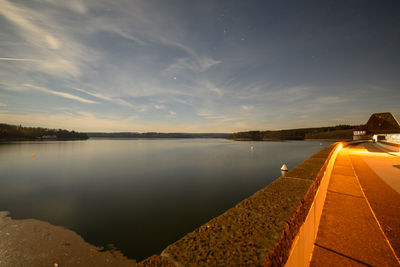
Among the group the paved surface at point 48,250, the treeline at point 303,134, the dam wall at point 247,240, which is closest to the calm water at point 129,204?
the paved surface at point 48,250

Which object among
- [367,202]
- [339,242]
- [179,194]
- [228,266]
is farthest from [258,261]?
[179,194]

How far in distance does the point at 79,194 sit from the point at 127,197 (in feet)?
11.9

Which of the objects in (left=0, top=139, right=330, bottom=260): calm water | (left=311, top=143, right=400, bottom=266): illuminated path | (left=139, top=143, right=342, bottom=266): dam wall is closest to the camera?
(left=139, top=143, right=342, bottom=266): dam wall

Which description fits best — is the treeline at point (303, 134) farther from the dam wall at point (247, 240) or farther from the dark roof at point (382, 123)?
the dam wall at point (247, 240)

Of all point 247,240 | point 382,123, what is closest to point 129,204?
point 247,240

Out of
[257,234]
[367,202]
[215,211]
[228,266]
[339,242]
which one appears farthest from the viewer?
[215,211]

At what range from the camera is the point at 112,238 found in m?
Result: 5.75

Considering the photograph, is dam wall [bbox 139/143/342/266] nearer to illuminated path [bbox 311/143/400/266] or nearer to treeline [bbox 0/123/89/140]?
illuminated path [bbox 311/143/400/266]

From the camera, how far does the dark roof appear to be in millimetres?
35881

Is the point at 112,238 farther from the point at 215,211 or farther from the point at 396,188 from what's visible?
the point at 396,188

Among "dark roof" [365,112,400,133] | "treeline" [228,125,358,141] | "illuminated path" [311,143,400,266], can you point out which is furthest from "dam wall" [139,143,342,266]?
"treeline" [228,125,358,141]

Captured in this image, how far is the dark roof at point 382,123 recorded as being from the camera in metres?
35.9

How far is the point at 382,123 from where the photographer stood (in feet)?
124

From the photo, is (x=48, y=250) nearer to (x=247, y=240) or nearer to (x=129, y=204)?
(x=129, y=204)
